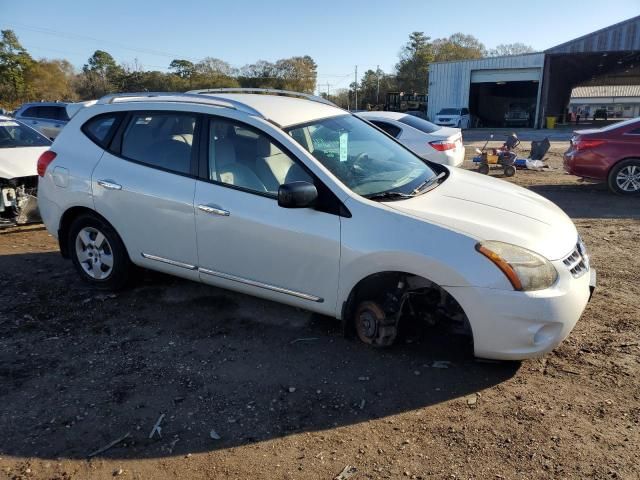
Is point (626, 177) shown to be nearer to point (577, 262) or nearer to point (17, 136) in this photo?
point (577, 262)

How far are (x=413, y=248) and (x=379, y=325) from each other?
2.27 feet

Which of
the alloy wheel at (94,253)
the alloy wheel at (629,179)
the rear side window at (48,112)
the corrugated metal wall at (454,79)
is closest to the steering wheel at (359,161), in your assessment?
the alloy wheel at (94,253)

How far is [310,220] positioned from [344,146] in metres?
0.91

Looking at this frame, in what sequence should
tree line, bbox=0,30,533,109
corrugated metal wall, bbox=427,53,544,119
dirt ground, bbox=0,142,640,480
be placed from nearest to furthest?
dirt ground, bbox=0,142,640,480, corrugated metal wall, bbox=427,53,544,119, tree line, bbox=0,30,533,109

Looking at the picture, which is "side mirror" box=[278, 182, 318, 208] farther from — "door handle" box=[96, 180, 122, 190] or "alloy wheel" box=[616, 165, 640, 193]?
"alloy wheel" box=[616, 165, 640, 193]

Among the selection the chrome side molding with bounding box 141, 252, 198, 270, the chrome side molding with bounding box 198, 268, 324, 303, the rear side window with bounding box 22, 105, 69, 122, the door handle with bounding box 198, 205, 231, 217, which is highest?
the rear side window with bounding box 22, 105, 69, 122

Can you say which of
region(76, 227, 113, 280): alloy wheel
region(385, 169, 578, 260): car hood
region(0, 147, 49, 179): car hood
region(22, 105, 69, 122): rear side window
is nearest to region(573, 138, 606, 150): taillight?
region(385, 169, 578, 260): car hood

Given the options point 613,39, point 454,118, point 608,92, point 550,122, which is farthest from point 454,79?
point 608,92

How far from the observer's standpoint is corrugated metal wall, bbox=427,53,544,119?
4063 cm

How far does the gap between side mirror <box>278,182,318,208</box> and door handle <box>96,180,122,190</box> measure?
1768 millimetres

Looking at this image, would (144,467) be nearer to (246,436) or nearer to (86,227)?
(246,436)

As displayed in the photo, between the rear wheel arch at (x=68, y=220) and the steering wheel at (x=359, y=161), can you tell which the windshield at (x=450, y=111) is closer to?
the steering wheel at (x=359, y=161)

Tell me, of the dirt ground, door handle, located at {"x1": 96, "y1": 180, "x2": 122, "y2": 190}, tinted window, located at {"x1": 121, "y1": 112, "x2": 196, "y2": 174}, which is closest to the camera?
the dirt ground

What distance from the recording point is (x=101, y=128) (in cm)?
465
